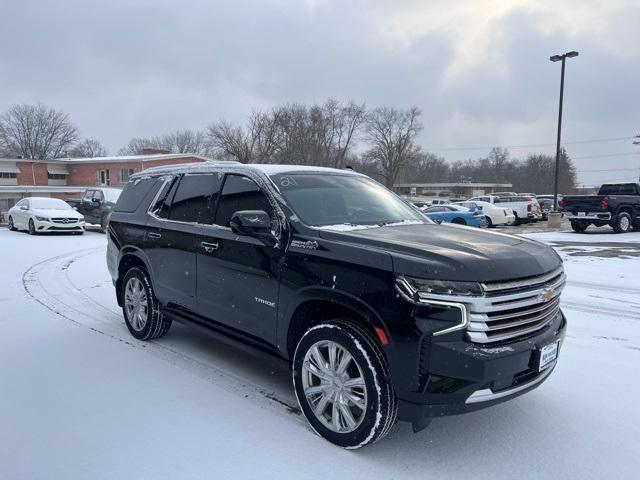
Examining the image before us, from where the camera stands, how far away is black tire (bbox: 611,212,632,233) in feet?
62.7

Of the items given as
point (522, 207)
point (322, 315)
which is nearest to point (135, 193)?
point (322, 315)

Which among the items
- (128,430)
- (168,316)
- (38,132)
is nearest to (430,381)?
(128,430)

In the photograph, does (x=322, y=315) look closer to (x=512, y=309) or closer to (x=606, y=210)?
(x=512, y=309)

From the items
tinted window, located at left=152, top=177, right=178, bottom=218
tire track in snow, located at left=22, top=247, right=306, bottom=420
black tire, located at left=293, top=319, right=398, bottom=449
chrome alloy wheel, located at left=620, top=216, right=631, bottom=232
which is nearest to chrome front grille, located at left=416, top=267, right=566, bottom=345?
black tire, located at left=293, top=319, right=398, bottom=449

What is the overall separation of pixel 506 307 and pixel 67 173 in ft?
183

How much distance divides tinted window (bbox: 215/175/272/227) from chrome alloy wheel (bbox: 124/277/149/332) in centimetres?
161

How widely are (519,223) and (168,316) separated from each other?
26341 millimetres

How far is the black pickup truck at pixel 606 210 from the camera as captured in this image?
18906 millimetres

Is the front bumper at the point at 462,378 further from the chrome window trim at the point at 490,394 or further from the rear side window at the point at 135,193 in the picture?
the rear side window at the point at 135,193

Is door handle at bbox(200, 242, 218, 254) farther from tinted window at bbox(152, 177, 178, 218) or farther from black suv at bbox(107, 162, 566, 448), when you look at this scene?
tinted window at bbox(152, 177, 178, 218)

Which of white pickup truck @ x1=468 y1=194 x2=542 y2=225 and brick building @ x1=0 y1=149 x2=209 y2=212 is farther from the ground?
brick building @ x1=0 y1=149 x2=209 y2=212

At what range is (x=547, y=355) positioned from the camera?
3162mm

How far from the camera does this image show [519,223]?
27.8 meters

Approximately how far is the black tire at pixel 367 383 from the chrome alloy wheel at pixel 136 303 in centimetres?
274
